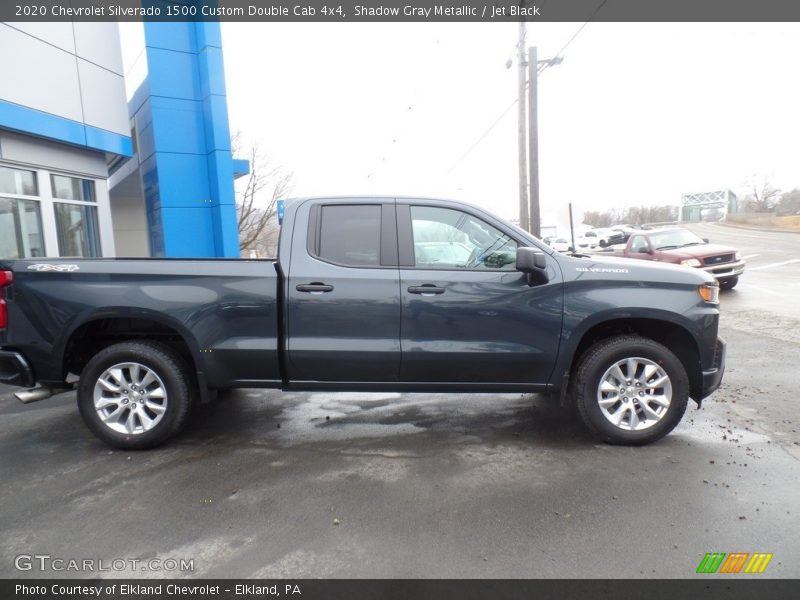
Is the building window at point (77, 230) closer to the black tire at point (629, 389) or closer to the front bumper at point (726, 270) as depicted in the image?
the black tire at point (629, 389)

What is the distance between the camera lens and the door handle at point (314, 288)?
4.00 meters

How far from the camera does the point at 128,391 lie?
4.10m

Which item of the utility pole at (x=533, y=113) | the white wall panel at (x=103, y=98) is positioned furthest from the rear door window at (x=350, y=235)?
the utility pole at (x=533, y=113)

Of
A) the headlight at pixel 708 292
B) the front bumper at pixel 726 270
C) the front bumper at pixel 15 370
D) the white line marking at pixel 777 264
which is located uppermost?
the headlight at pixel 708 292

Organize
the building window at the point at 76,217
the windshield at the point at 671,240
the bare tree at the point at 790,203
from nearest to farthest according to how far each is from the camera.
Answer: the building window at the point at 76,217 → the windshield at the point at 671,240 → the bare tree at the point at 790,203

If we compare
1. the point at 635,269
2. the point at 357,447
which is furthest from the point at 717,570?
the point at 357,447

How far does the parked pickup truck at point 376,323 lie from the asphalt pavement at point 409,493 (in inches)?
18.6

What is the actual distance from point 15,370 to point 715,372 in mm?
5504

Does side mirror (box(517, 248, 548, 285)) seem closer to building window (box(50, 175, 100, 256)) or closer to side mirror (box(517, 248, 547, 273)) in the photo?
side mirror (box(517, 248, 547, 273))

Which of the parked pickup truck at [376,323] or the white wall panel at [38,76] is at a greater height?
the white wall panel at [38,76]

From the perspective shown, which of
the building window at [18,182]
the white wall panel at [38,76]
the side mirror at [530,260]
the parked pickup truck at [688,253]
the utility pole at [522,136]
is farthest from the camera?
the utility pole at [522,136]

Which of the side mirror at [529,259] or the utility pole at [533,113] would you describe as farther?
the utility pole at [533,113]

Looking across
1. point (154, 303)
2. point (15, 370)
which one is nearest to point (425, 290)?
point (154, 303)

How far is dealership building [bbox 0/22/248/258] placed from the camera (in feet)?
32.6
